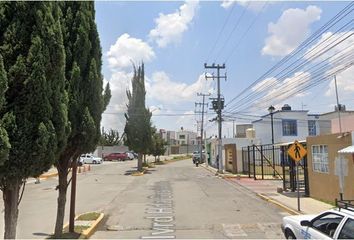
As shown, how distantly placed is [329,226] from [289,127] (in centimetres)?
5653

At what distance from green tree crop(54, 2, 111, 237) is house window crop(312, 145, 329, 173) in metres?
11.5

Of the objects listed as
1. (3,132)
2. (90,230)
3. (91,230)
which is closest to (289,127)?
(91,230)

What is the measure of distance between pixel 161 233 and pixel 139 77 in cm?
3514

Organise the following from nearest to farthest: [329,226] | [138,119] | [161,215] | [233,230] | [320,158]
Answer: [329,226]
[233,230]
[161,215]
[320,158]
[138,119]

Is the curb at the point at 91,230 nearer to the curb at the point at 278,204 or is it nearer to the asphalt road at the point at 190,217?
the asphalt road at the point at 190,217

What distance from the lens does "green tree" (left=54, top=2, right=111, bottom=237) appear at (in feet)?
35.4

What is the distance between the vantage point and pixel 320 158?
66.2 feet

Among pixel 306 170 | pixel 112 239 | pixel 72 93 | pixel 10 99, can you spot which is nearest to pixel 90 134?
pixel 72 93

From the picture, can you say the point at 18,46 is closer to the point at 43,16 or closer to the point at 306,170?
the point at 43,16

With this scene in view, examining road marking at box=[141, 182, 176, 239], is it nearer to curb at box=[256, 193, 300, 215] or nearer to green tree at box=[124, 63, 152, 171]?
curb at box=[256, 193, 300, 215]

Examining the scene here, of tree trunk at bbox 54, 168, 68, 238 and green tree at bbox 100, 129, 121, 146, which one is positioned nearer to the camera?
tree trunk at bbox 54, 168, 68, 238

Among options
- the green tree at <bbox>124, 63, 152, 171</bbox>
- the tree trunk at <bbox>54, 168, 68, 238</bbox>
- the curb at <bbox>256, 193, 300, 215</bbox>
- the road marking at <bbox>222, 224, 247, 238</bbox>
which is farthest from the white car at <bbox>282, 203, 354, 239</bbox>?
the green tree at <bbox>124, 63, 152, 171</bbox>

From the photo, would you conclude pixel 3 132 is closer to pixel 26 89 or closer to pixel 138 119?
pixel 26 89

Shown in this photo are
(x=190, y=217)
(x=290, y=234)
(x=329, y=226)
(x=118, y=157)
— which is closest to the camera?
(x=329, y=226)
